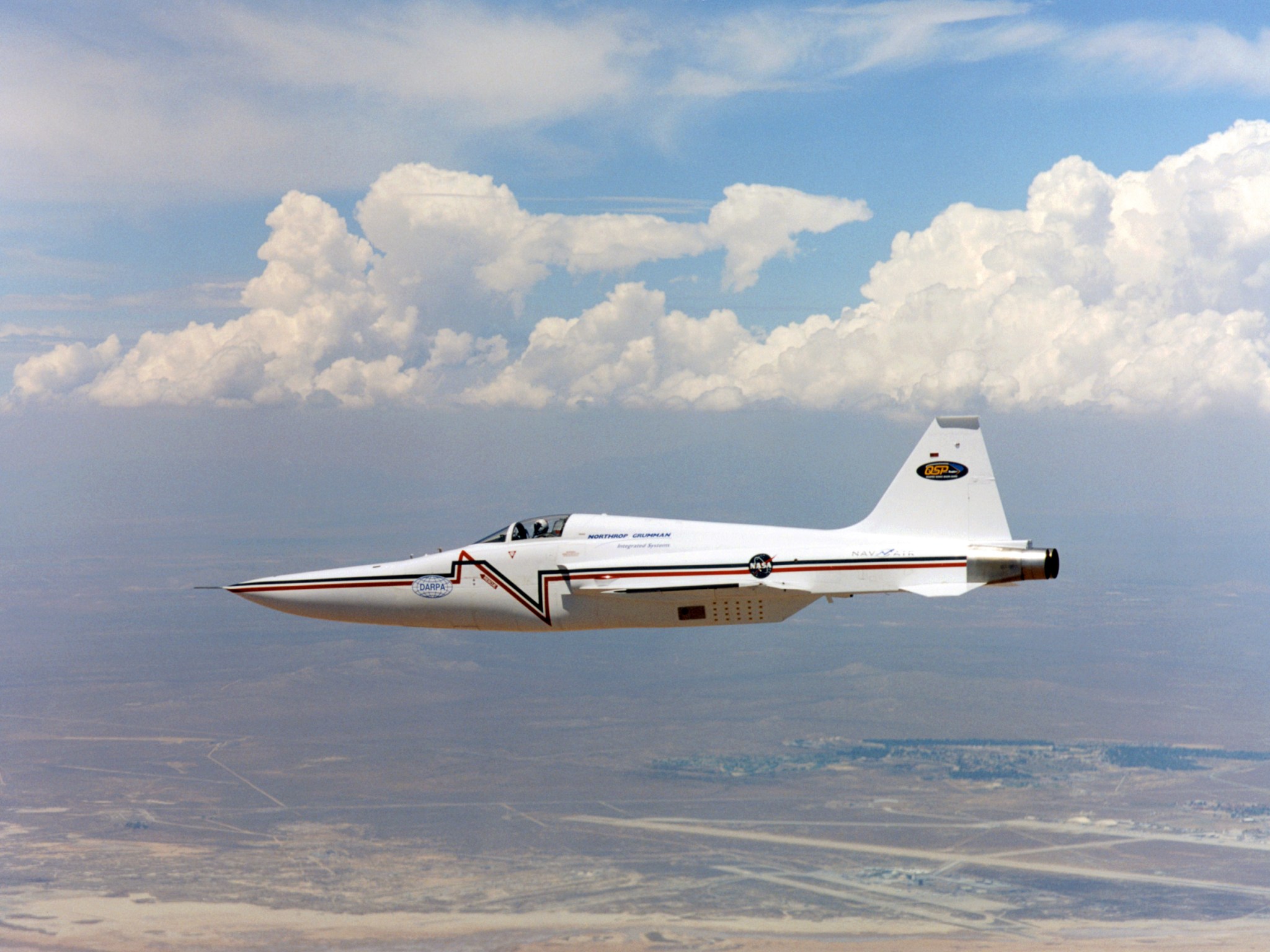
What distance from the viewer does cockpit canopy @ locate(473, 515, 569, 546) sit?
2859 cm

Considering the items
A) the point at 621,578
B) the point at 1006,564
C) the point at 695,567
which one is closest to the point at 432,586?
the point at 621,578

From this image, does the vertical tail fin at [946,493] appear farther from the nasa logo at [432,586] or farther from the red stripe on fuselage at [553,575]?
the nasa logo at [432,586]

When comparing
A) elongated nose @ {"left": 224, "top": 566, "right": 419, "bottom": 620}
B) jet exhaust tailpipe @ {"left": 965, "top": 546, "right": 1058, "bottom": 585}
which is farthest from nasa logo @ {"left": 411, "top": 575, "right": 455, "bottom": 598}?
jet exhaust tailpipe @ {"left": 965, "top": 546, "right": 1058, "bottom": 585}

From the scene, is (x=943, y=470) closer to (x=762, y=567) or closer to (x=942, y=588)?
(x=942, y=588)

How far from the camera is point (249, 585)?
96.8 feet

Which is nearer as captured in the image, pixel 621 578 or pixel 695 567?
pixel 695 567

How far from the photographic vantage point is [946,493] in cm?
2678

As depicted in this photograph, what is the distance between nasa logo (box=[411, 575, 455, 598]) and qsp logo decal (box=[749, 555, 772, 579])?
24.4ft

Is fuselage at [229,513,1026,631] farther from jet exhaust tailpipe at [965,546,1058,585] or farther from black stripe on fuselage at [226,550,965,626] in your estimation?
jet exhaust tailpipe at [965,546,1058,585]

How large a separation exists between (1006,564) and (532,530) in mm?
11097

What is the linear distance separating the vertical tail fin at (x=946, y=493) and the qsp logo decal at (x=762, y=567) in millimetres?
2339

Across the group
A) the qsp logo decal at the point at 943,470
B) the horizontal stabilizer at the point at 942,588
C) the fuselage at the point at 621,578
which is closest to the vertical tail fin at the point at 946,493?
the qsp logo decal at the point at 943,470

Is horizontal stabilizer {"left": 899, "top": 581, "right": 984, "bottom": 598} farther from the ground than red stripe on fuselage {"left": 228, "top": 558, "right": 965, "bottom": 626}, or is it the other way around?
red stripe on fuselage {"left": 228, "top": 558, "right": 965, "bottom": 626}

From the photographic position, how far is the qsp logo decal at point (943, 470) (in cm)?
2678
